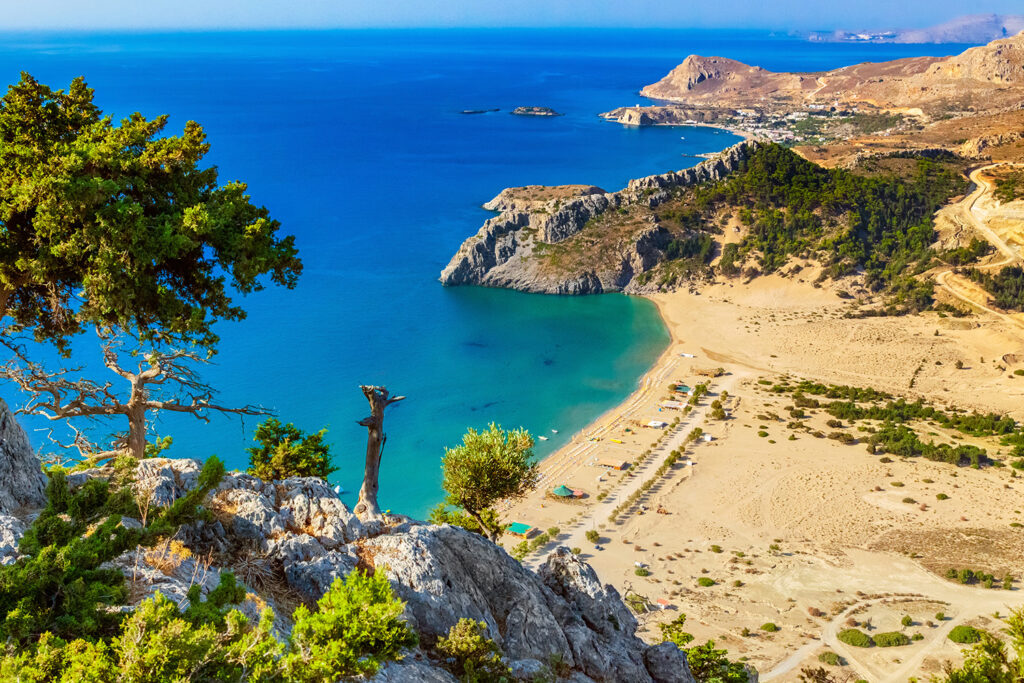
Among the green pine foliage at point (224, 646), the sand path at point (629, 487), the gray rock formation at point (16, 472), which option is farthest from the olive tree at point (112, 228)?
the sand path at point (629, 487)

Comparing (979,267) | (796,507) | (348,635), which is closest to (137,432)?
(348,635)

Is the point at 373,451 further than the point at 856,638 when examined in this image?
No

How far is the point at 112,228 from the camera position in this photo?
1454 centimetres

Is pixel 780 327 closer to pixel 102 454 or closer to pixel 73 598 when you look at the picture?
pixel 102 454

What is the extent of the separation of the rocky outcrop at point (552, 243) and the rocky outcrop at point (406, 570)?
78.9 meters

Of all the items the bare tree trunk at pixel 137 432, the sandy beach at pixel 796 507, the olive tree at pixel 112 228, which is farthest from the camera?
the sandy beach at pixel 796 507

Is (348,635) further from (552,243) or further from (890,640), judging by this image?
(552,243)

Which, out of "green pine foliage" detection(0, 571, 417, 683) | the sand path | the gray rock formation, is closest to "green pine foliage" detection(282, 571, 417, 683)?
"green pine foliage" detection(0, 571, 417, 683)

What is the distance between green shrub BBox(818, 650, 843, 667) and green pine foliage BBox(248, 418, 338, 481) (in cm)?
2473

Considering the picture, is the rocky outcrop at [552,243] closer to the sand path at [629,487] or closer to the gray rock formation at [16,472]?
the sand path at [629,487]

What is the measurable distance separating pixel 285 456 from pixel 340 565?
546 inches

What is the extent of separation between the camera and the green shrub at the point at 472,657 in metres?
14.7

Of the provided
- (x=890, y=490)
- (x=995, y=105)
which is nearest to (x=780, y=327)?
(x=890, y=490)

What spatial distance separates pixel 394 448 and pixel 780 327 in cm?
4890
